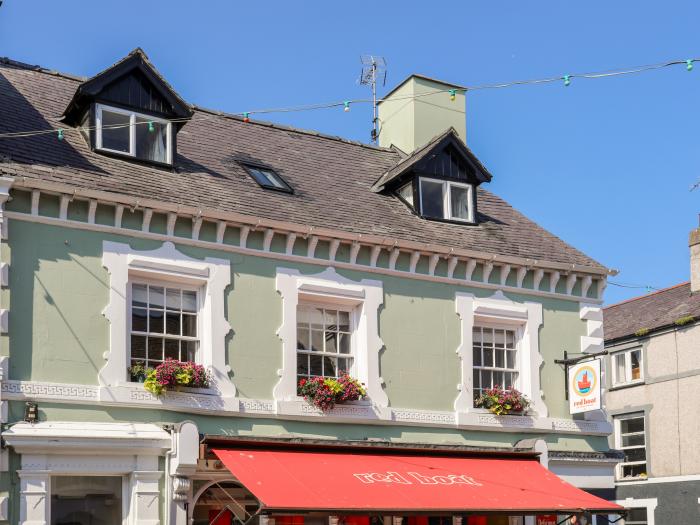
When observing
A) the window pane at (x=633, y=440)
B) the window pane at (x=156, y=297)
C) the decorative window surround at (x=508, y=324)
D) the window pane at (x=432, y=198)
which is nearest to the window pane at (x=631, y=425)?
the window pane at (x=633, y=440)

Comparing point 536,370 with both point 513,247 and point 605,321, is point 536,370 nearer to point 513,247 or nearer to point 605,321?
point 513,247

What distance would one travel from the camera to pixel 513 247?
20.3m

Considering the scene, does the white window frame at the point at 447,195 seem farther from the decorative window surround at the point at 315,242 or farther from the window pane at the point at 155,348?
the window pane at the point at 155,348

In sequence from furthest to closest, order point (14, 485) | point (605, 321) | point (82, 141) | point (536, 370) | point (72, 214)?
point (605, 321), point (536, 370), point (82, 141), point (72, 214), point (14, 485)

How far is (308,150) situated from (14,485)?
944 centimetres

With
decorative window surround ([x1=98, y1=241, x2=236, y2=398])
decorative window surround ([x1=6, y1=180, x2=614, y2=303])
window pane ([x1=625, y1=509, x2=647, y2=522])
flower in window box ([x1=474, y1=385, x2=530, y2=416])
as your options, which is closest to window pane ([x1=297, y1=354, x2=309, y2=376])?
decorative window surround ([x1=98, y1=241, x2=236, y2=398])

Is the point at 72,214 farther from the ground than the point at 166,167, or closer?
closer

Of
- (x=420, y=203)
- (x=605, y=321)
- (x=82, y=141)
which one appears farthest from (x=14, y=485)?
(x=605, y=321)

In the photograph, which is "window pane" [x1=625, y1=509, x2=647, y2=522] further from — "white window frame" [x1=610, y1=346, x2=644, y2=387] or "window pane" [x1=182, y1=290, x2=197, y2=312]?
"window pane" [x1=182, y1=290, x2=197, y2=312]

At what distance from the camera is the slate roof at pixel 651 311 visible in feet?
97.7

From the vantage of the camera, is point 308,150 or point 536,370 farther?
point 308,150

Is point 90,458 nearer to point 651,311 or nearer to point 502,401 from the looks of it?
point 502,401

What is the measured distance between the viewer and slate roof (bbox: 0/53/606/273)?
1662cm

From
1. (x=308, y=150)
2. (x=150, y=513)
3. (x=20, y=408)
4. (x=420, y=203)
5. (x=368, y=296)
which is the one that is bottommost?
(x=150, y=513)
